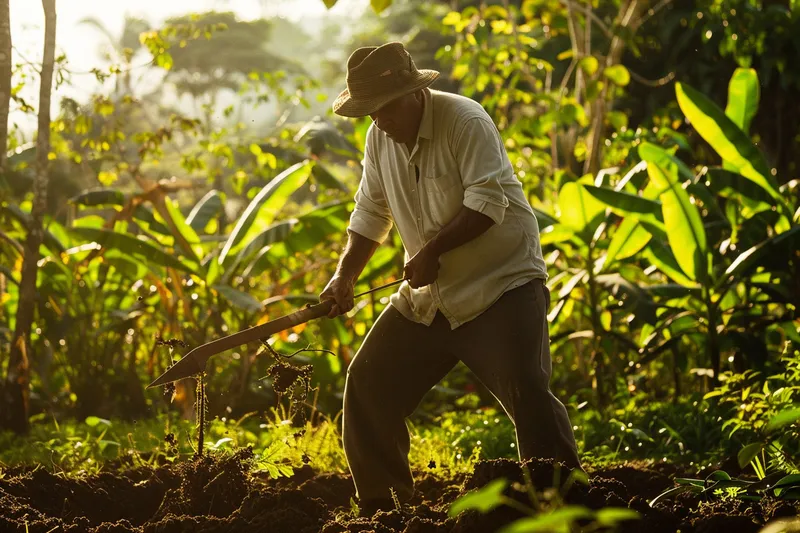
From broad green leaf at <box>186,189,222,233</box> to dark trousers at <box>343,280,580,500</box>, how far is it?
12.0 feet

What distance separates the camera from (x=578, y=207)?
611 centimetres

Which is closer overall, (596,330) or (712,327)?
(712,327)

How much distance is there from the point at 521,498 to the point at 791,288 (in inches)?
149

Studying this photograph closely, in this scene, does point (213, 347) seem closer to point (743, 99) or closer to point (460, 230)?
point (460, 230)

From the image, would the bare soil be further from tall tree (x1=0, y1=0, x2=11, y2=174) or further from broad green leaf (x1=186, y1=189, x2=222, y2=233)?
broad green leaf (x1=186, y1=189, x2=222, y2=233)

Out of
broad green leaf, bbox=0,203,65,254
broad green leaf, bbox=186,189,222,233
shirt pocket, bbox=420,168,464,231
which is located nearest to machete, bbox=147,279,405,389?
shirt pocket, bbox=420,168,464,231

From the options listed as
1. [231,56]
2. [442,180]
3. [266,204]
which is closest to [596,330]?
[266,204]

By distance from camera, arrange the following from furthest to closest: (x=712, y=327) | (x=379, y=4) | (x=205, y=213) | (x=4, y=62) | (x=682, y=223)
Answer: (x=205, y=213), (x=712, y=327), (x=682, y=223), (x=4, y=62), (x=379, y=4)

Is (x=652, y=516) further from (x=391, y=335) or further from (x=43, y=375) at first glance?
(x=43, y=375)

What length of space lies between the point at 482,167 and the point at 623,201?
2.34 metres

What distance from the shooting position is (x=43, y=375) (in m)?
7.23

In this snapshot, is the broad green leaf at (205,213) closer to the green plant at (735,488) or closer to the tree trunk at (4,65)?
the tree trunk at (4,65)

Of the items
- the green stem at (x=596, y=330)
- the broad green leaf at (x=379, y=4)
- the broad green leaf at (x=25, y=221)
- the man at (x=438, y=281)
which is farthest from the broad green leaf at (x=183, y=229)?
the broad green leaf at (x=379, y=4)

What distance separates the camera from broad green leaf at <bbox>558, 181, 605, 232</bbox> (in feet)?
19.9
